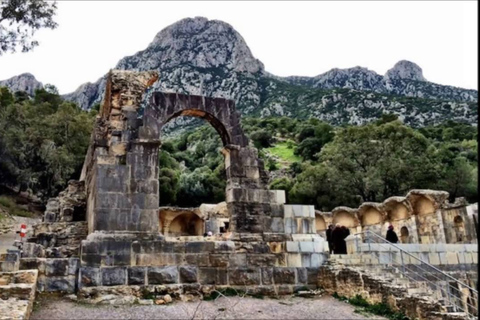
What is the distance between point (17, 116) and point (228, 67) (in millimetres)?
58489

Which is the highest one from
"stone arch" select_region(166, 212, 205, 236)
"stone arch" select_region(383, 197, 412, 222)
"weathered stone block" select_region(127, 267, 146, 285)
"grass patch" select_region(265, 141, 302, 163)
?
"grass patch" select_region(265, 141, 302, 163)

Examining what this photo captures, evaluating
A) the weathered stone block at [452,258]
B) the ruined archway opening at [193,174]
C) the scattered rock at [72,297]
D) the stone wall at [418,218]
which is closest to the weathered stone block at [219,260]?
the scattered rock at [72,297]

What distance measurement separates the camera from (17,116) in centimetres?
3478

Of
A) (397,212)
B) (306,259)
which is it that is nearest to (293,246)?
(306,259)

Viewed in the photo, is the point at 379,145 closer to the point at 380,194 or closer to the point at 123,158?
the point at 380,194

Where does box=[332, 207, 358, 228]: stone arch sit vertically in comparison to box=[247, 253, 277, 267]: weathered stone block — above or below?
above

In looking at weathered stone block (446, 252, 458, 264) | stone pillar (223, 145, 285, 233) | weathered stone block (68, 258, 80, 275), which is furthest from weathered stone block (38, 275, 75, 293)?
weathered stone block (446, 252, 458, 264)

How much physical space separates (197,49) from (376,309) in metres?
87.1

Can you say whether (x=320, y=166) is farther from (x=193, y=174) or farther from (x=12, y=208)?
(x=12, y=208)

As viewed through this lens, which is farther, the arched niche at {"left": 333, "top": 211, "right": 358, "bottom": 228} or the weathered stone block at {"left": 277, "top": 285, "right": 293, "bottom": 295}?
the arched niche at {"left": 333, "top": 211, "right": 358, "bottom": 228}

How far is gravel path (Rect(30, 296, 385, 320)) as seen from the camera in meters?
8.22

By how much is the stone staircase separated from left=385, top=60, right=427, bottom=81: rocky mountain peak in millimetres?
92243

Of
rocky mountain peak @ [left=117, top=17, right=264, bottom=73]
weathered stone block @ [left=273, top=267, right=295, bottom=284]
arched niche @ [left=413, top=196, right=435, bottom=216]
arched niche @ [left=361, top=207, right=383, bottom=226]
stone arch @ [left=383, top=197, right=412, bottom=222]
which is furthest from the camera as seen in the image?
rocky mountain peak @ [left=117, top=17, right=264, bottom=73]

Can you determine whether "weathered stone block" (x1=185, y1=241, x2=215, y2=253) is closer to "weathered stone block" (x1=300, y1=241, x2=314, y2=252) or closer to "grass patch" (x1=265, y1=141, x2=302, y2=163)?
"weathered stone block" (x1=300, y1=241, x2=314, y2=252)
